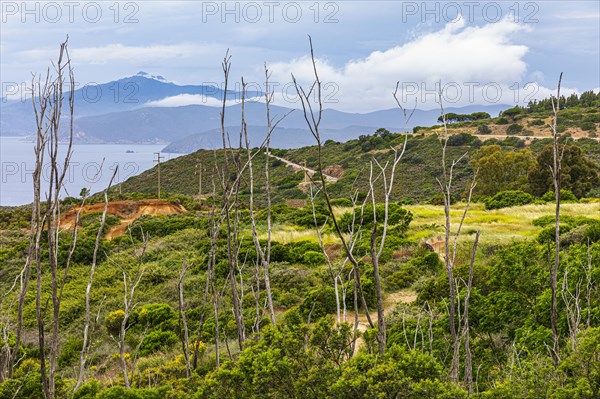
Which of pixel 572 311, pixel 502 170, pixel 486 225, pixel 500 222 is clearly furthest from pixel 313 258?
pixel 502 170

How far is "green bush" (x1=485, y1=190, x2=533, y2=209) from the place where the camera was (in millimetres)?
28203

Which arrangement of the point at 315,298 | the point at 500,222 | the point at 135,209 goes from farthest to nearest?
the point at 135,209
the point at 500,222
the point at 315,298

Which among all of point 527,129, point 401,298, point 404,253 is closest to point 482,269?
point 401,298

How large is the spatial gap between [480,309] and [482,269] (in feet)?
12.3

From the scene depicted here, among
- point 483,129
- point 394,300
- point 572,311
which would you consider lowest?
point 394,300

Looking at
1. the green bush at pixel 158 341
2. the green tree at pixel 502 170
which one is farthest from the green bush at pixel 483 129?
the green bush at pixel 158 341

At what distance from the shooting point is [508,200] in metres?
28.7

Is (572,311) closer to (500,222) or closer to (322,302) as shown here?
(322,302)

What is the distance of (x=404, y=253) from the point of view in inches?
677

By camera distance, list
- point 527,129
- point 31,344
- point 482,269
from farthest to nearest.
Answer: point 527,129 → point 31,344 → point 482,269

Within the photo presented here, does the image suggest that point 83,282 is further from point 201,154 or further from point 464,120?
point 464,120

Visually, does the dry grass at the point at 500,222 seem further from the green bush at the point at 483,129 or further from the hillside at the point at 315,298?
the green bush at the point at 483,129

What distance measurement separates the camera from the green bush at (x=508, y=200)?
28.2 m

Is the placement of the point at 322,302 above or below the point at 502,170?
below
